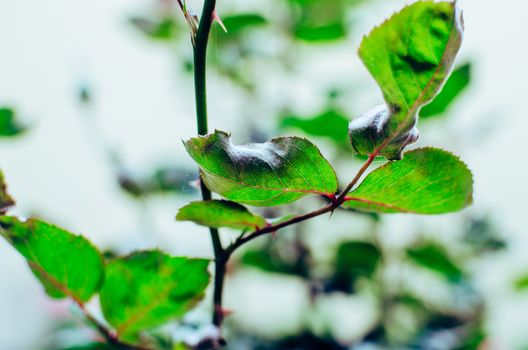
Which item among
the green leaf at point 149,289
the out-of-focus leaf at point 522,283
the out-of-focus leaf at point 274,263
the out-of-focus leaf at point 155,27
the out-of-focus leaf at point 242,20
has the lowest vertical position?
the out-of-focus leaf at point 522,283

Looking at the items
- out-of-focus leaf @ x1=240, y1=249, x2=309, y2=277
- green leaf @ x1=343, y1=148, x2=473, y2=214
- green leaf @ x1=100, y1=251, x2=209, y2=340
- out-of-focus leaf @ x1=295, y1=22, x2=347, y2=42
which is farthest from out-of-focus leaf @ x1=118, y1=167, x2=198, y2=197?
green leaf @ x1=343, y1=148, x2=473, y2=214

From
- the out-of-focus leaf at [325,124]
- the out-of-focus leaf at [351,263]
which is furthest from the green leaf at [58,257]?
the out-of-focus leaf at [351,263]

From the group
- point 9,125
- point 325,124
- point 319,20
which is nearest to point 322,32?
point 319,20

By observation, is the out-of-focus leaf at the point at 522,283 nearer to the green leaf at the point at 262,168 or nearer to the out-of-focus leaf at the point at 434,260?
the out-of-focus leaf at the point at 434,260

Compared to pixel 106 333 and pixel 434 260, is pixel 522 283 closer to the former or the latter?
pixel 434 260

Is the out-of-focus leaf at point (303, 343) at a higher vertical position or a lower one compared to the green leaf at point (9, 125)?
lower

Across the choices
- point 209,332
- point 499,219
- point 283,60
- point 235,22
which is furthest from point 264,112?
point 209,332
